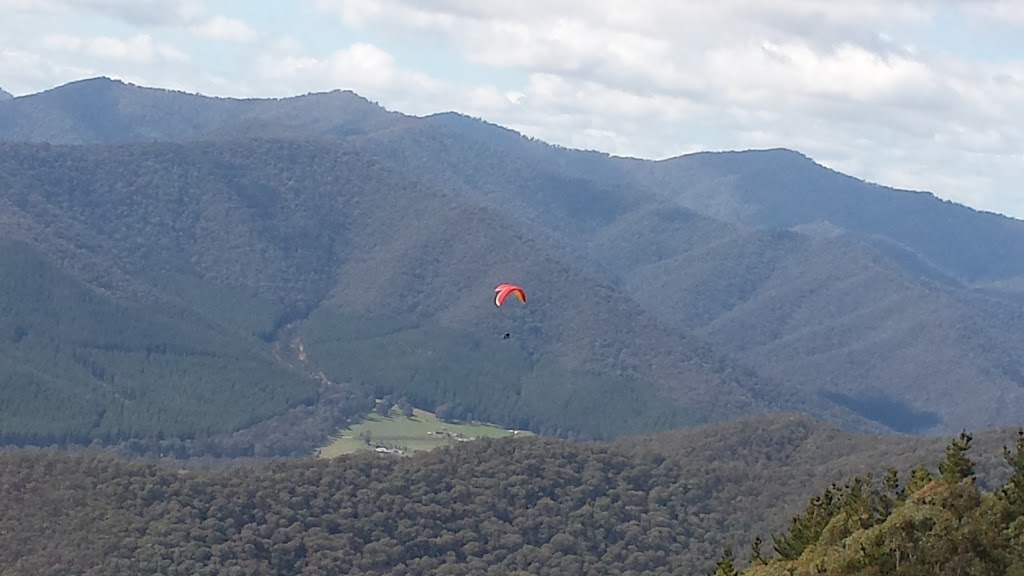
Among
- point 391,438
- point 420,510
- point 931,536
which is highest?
point 931,536

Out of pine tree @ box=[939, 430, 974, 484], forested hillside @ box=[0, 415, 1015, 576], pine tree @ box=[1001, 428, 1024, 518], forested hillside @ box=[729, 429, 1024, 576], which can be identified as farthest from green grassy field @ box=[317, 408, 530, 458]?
forested hillside @ box=[729, 429, 1024, 576]

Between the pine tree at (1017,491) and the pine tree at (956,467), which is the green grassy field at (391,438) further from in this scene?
the pine tree at (956,467)

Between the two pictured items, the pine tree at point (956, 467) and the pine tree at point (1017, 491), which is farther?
the pine tree at point (956, 467)

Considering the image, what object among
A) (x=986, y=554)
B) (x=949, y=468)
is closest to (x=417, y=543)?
(x=949, y=468)

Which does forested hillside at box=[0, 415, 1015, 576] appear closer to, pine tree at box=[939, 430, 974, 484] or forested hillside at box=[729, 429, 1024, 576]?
pine tree at box=[939, 430, 974, 484]

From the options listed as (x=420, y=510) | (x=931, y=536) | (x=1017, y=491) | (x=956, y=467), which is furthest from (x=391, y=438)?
(x=931, y=536)

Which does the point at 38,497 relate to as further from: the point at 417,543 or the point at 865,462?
the point at 865,462

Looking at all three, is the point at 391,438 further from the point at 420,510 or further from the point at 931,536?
the point at 931,536

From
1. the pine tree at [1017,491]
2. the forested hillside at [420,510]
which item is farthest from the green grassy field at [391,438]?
the pine tree at [1017,491]
